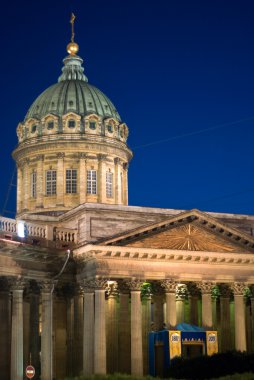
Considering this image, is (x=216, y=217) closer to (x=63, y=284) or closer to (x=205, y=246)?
(x=205, y=246)

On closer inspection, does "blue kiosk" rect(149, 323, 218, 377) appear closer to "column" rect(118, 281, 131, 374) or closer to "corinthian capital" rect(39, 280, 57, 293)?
"column" rect(118, 281, 131, 374)

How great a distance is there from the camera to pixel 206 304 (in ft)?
186

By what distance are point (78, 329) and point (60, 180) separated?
53.0 feet

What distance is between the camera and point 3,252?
51.3 meters

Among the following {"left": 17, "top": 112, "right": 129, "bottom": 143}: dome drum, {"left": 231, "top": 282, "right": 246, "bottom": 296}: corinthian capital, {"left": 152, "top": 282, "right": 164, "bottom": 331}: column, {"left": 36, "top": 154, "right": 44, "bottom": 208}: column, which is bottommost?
{"left": 152, "top": 282, "right": 164, "bottom": 331}: column

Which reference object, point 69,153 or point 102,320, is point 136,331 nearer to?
point 102,320

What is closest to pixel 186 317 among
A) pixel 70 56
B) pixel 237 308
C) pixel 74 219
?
pixel 237 308

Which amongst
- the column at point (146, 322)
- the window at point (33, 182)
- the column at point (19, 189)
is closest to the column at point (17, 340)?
the column at point (146, 322)

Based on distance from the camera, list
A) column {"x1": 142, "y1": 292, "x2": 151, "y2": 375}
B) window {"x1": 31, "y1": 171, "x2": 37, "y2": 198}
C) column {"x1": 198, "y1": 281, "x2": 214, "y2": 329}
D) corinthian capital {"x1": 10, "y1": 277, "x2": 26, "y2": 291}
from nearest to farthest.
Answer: corinthian capital {"x1": 10, "y1": 277, "x2": 26, "y2": 291} → column {"x1": 198, "y1": 281, "x2": 214, "y2": 329} → column {"x1": 142, "y1": 292, "x2": 151, "y2": 375} → window {"x1": 31, "y1": 171, "x2": 37, "y2": 198}

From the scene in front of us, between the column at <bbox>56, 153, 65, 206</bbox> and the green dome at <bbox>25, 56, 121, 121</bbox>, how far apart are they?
4226 mm

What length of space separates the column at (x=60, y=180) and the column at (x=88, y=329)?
16209 millimetres

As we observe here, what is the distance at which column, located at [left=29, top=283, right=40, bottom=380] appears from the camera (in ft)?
186

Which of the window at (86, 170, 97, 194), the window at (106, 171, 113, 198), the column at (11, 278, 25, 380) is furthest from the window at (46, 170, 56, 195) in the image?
the column at (11, 278, 25, 380)

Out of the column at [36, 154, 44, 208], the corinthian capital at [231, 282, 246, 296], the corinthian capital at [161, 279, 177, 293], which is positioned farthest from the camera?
the column at [36, 154, 44, 208]
